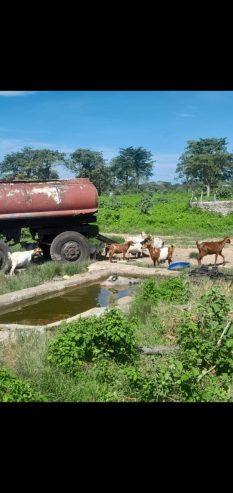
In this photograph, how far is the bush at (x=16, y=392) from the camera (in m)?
4.20

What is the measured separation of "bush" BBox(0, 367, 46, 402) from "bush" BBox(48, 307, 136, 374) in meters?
0.78

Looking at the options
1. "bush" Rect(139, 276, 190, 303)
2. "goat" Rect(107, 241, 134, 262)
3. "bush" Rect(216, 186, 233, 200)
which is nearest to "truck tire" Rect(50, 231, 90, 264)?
"goat" Rect(107, 241, 134, 262)

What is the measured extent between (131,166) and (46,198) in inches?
2253

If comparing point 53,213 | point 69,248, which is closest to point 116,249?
point 69,248

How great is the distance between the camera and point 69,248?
1230 centimetres

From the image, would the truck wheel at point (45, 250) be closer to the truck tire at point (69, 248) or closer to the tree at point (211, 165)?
the truck tire at point (69, 248)

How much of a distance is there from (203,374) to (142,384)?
1.83 feet

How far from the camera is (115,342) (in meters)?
5.37

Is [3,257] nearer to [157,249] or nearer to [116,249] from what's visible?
[116,249]

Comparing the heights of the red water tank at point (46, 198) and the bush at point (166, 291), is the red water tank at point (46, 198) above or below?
above

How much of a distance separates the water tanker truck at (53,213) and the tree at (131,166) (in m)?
52.0

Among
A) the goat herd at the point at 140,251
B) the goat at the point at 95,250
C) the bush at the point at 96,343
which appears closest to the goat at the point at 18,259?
the goat herd at the point at 140,251

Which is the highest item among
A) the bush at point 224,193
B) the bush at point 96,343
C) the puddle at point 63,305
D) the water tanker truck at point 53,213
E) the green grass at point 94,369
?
the bush at point 224,193
